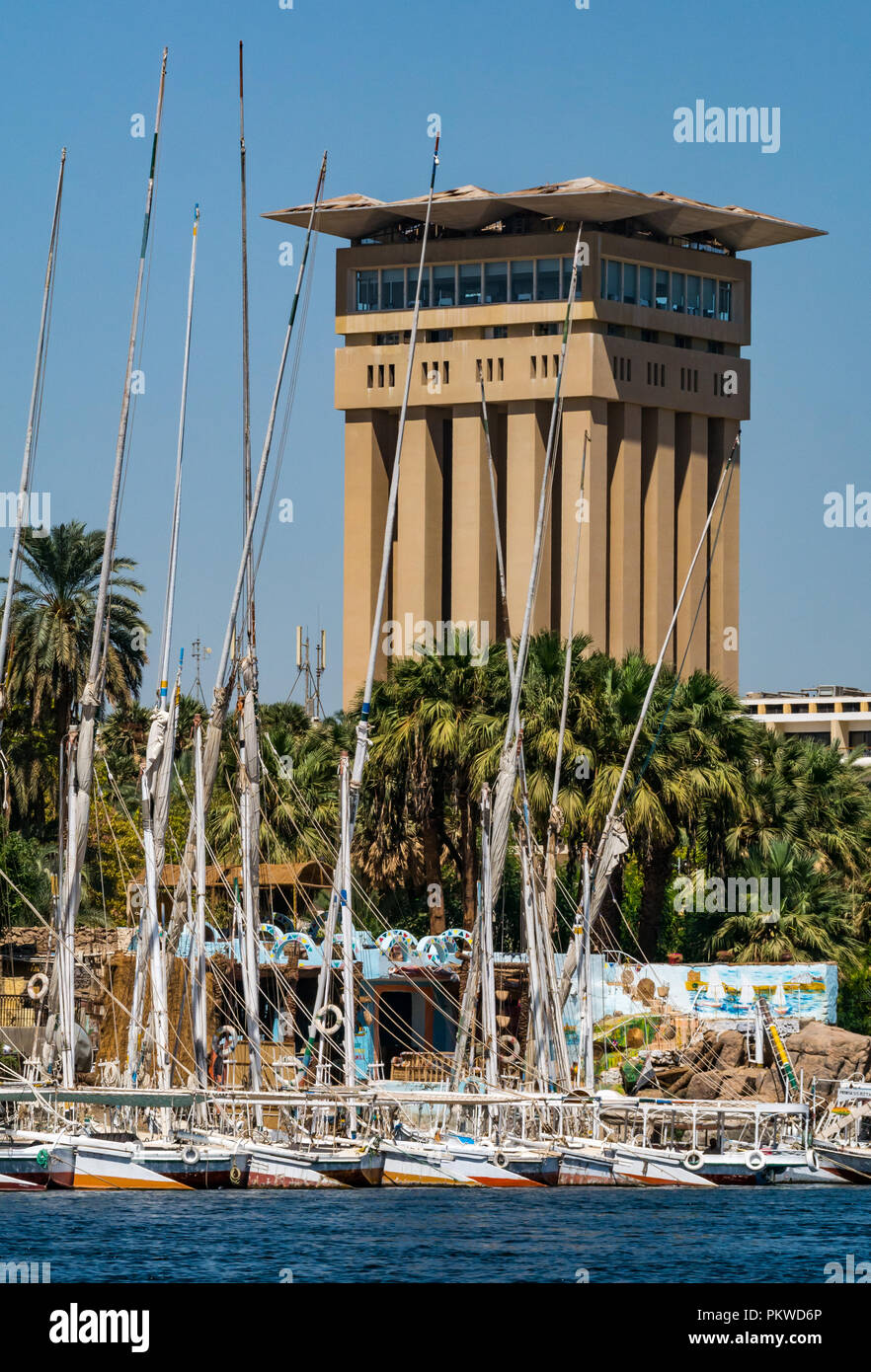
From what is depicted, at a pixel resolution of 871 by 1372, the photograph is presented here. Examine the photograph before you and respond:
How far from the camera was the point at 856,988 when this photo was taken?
67688 mm

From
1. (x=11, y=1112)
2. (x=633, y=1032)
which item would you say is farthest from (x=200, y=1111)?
(x=633, y=1032)

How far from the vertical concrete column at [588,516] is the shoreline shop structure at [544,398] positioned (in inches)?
4.4

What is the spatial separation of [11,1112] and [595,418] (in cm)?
6670

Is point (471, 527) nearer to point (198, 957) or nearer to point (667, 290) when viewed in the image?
A: point (667, 290)

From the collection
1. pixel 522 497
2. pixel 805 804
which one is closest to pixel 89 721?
pixel 805 804

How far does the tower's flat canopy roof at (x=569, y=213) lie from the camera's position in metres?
113

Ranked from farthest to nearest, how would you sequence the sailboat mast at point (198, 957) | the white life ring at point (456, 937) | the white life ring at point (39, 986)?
1. the white life ring at point (456, 937)
2. the sailboat mast at point (198, 957)
3. the white life ring at point (39, 986)

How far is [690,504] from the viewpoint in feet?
400

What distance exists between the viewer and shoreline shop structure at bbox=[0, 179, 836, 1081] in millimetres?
114438

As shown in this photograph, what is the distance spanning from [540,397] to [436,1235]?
243ft

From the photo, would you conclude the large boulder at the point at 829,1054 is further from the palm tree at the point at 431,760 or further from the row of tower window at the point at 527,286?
the row of tower window at the point at 527,286

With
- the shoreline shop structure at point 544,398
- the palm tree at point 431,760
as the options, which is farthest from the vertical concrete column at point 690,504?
the palm tree at point 431,760
